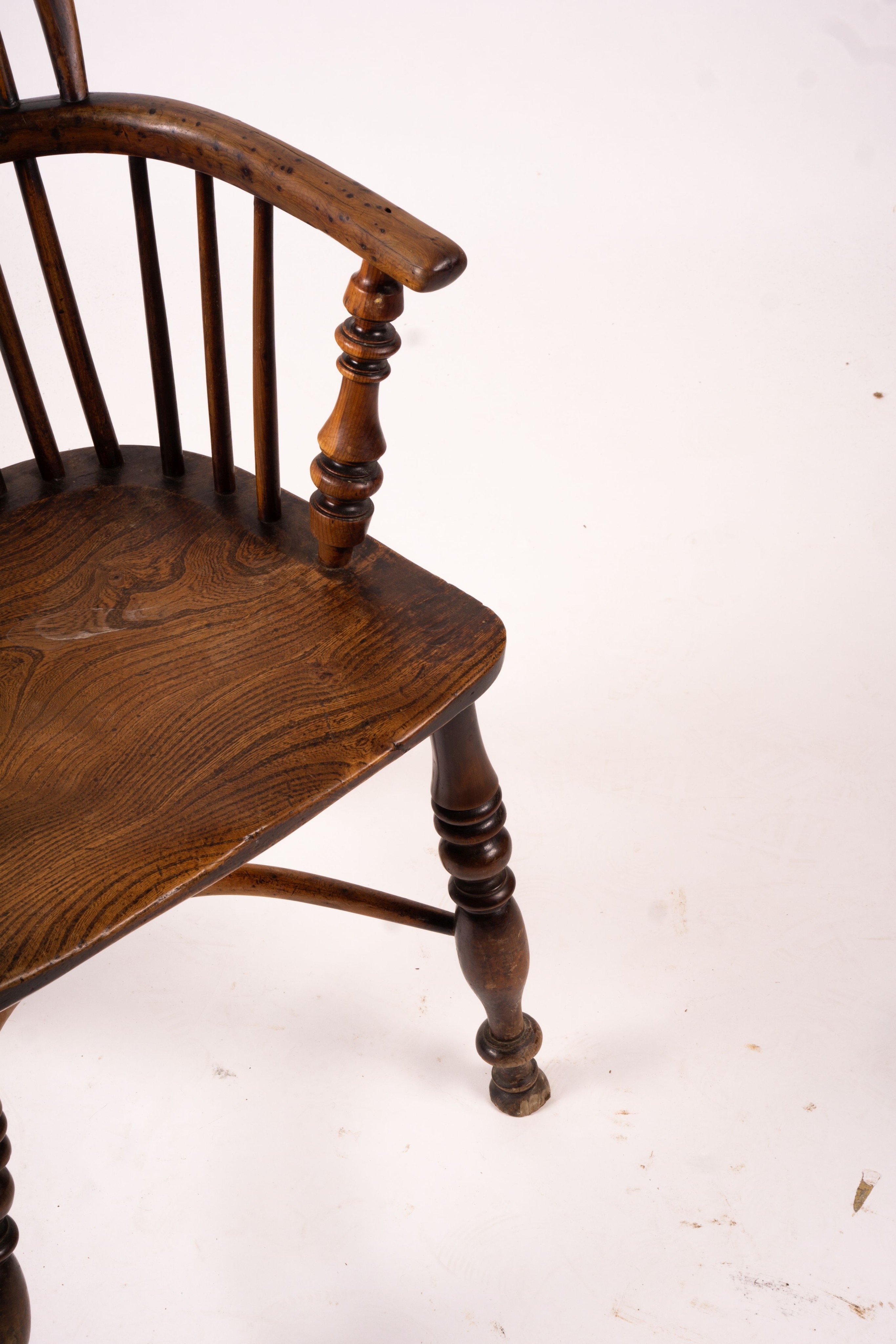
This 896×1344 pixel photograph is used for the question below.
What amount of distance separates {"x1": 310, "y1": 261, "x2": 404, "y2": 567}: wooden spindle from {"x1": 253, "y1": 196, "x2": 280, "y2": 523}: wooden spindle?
49mm

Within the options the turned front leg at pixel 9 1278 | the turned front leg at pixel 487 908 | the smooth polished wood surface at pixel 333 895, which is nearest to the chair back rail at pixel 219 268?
the turned front leg at pixel 487 908

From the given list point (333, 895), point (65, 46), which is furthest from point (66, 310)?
point (333, 895)

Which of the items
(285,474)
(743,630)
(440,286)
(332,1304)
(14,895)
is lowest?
(332,1304)

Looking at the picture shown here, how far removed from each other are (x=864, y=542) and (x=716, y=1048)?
0.74 meters

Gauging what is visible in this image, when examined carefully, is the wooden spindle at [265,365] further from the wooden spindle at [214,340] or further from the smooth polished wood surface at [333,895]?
the smooth polished wood surface at [333,895]

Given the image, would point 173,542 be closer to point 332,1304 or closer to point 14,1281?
point 14,1281

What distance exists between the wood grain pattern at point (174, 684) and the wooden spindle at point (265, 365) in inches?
1.6

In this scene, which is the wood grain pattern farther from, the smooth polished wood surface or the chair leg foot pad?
the chair leg foot pad

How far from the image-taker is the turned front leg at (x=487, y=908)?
92 cm

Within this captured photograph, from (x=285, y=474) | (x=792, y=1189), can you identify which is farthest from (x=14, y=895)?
(x=285, y=474)

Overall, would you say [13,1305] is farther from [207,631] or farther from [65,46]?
[65,46]

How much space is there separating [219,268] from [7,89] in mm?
190

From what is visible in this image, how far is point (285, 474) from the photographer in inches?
64.2

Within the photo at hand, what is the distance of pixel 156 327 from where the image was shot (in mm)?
935
